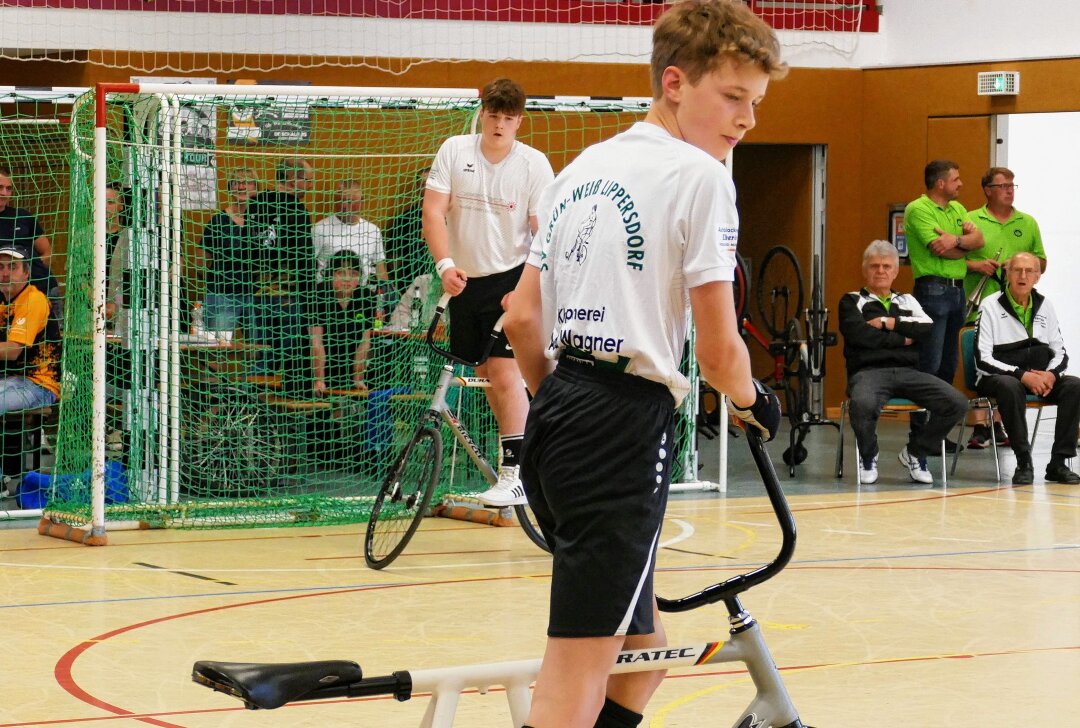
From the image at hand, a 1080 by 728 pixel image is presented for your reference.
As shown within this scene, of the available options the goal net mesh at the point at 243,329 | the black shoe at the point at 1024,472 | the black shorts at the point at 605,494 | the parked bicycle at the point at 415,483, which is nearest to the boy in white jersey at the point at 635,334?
the black shorts at the point at 605,494

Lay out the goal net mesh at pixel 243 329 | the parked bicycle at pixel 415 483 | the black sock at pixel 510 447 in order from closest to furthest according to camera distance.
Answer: the parked bicycle at pixel 415 483 → the black sock at pixel 510 447 → the goal net mesh at pixel 243 329

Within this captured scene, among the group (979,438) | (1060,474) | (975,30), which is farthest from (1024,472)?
(975,30)

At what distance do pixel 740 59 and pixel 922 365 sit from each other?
31.1 feet

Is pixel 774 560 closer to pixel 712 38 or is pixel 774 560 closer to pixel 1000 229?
pixel 712 38

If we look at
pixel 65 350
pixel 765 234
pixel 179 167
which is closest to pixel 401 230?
pixel 179 167

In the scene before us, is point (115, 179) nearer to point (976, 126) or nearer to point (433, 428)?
point (433, 428)

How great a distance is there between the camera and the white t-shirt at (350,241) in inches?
344

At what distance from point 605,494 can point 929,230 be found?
9.78 meters

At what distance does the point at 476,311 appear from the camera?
685 cm

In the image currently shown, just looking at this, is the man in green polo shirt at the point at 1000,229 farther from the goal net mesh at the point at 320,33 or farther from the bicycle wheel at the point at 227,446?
the bicycle wheel at the point at 227,446

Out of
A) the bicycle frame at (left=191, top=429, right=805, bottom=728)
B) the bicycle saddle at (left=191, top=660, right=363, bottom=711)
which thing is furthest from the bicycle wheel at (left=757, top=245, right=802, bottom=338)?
the bicycle saddle at (left=191, top=660, right=363, bottom=711)

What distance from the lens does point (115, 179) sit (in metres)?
8.16

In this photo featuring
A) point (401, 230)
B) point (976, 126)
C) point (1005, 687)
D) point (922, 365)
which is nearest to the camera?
point (1005, 687)

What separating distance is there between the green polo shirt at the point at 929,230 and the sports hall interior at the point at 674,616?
1.55 metres
